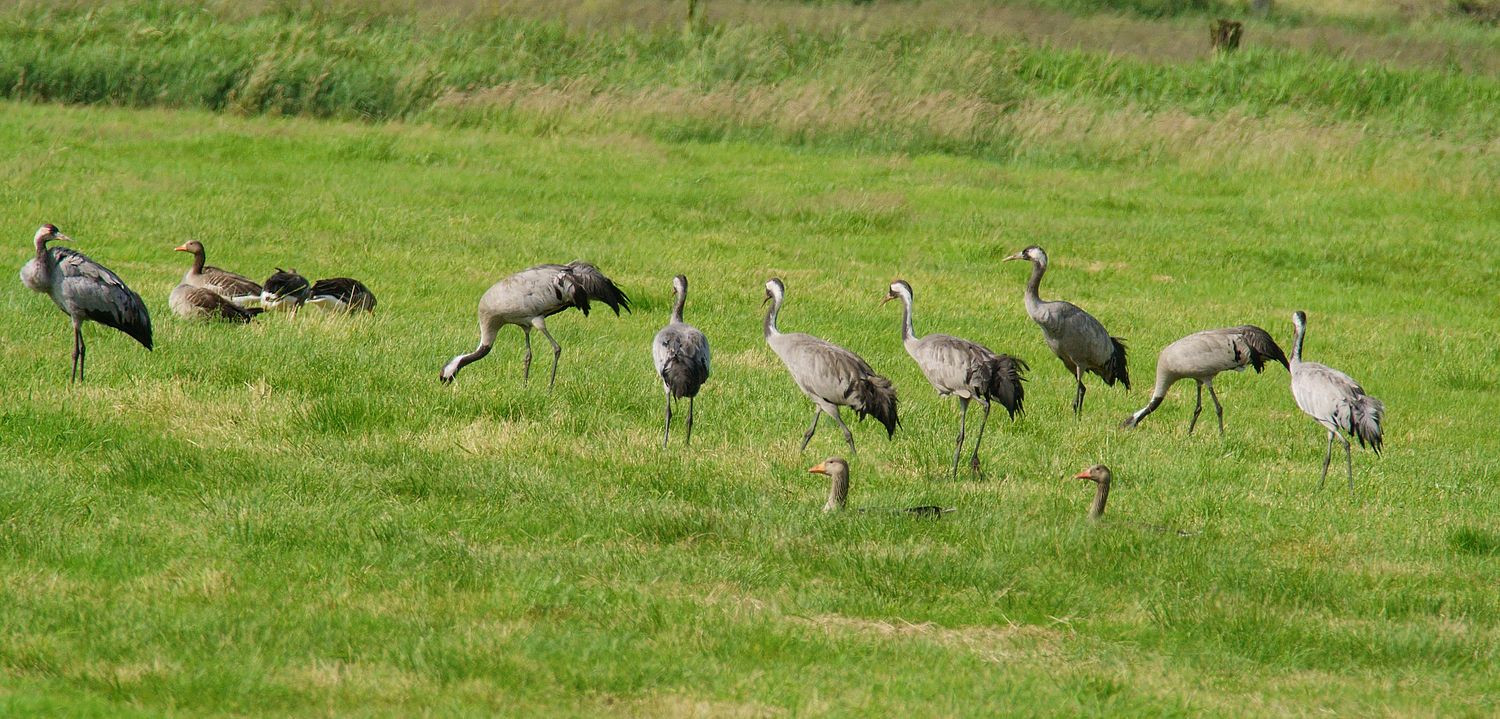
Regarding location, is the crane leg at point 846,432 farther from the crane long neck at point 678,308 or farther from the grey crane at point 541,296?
the grey crane at point 541,296

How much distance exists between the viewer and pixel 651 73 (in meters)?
26.2

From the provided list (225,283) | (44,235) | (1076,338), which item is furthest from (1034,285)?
(44,235)

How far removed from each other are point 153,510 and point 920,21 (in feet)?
89.4

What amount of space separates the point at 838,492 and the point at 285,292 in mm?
6628

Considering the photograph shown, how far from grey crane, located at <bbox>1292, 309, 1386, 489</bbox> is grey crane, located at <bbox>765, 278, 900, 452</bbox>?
264 cm

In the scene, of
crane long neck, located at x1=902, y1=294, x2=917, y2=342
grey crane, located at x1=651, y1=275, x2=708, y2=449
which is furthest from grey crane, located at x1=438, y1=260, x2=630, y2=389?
crane long neck, located at x1=902, y1=294, x2=917, y2=342

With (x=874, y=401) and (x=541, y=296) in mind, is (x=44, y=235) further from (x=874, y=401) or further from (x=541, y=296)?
(x=874, y=401)

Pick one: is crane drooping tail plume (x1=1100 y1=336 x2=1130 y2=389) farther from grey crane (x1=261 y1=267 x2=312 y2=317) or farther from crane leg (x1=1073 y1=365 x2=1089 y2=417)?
grey crane (x1=261 y1=267 x2=312 y2=317)

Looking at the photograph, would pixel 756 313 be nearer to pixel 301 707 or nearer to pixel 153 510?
pixel 153 510

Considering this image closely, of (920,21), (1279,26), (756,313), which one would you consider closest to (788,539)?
(756,313)

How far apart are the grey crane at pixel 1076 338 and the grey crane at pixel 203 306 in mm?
6181

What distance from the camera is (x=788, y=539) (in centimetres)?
741

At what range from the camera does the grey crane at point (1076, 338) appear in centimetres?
1166

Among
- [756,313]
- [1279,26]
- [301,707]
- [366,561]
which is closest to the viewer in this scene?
[301,707]
